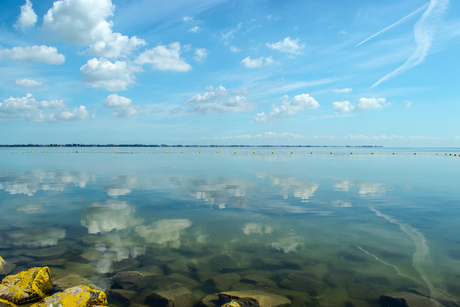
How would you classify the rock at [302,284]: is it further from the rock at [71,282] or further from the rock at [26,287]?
the rock at [26,287]

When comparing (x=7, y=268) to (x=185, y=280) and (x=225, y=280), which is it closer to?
(x=185, y=280)

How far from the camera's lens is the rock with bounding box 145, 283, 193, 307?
694cm

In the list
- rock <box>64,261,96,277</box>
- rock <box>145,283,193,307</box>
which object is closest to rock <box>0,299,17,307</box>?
rock <box>64,261,96,277</box>

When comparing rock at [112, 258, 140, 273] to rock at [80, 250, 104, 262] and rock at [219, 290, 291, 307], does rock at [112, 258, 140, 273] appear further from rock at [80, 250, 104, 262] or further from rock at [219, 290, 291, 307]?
rock at [219, 290, 291, 307]

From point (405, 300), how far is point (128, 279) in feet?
23.3

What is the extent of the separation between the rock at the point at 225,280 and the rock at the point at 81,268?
3.68 m

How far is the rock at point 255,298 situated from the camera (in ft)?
22.0

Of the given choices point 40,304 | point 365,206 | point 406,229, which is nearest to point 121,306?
point 40,304

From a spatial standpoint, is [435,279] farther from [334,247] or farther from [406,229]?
[406,229]

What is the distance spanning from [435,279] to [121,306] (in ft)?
27.3

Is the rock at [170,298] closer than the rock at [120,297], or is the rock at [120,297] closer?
the rock at [170,298]

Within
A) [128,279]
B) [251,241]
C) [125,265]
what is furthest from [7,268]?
[251,241]

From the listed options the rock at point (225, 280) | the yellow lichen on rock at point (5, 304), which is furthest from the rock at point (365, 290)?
the yellow lichen on rock at point (5, 304)

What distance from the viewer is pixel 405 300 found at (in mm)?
6930
